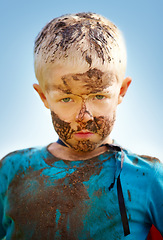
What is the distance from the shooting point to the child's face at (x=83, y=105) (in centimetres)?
151

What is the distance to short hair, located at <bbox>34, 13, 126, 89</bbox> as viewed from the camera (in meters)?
1.49

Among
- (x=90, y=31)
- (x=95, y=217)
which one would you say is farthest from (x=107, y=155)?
(x=90, y=31)

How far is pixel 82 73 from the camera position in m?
1.49

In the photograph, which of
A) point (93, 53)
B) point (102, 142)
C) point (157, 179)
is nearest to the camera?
point (93, 53)

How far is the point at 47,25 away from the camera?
1694mm

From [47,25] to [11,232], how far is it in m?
1.27

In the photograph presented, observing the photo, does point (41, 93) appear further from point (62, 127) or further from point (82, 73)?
point (82, 73)

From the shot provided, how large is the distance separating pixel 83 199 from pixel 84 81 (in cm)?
66

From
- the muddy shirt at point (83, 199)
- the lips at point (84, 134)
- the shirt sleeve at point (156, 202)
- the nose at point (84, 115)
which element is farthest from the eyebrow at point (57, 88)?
the shirt sleeve at point (156, 202)

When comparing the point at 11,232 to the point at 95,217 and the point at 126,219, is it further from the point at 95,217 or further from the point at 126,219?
the point at 126,219

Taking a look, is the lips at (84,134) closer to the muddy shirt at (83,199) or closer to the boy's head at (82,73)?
the boy's head at (82,73)

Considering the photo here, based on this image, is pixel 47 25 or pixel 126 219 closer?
pixel 126 219

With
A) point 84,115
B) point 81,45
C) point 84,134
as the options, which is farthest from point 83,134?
point 81,45

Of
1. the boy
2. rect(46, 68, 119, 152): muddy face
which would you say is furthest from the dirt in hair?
rect(46, 68, 119, 152): muddy face
